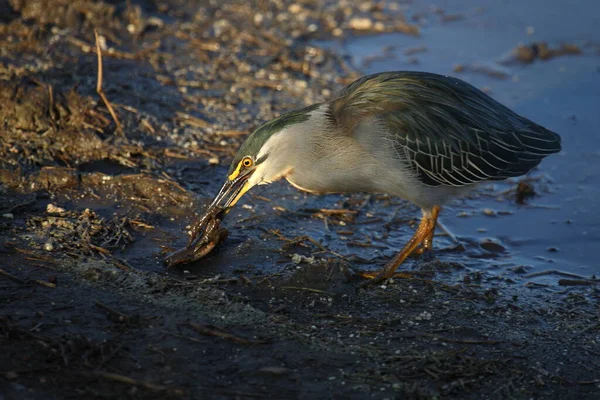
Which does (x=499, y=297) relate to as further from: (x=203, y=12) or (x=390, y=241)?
(x=203, y=12)

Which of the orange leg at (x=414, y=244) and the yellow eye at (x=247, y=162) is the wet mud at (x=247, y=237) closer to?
the orange leg at (x=414, y=244)

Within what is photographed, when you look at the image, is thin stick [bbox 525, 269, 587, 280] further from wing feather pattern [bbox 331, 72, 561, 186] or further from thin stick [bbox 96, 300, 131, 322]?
thin stick [bbox 96, 300, 131, 322]

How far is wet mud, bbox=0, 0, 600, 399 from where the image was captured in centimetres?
470

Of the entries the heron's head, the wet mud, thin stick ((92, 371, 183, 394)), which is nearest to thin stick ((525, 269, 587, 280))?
the wet mud

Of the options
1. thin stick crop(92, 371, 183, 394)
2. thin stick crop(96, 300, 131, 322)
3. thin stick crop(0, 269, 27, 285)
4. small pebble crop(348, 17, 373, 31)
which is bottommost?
thin stick crop(92, 371, 183, 394)

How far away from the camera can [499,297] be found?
19.6 ft

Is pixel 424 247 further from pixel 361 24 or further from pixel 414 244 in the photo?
pixel 361 24

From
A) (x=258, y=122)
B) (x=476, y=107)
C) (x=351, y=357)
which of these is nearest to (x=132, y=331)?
(x=351, y=357)

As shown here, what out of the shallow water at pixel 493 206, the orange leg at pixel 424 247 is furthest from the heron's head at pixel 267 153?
the orange leg at pixel 424 247

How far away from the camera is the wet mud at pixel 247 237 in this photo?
470 centimetres

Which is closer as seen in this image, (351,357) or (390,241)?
(351,357)

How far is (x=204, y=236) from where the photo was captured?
6.03 metres

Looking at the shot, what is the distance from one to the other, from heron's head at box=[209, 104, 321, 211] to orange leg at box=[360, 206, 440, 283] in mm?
1011

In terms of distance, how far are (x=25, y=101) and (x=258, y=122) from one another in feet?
7.51
